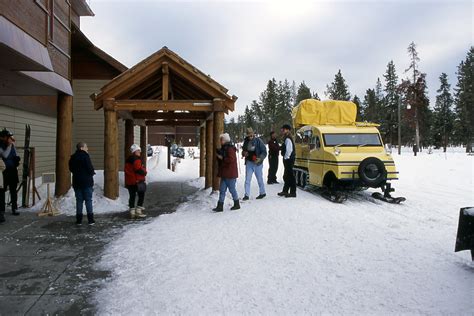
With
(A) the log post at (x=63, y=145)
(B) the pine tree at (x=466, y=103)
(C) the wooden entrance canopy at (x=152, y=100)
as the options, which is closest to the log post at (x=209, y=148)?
(C) the wooden entrance canopy at (x=152, y=100)

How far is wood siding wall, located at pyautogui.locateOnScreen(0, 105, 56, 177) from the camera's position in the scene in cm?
1074

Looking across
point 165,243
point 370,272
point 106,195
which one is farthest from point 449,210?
point 106,195

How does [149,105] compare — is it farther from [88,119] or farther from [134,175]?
[88,119]

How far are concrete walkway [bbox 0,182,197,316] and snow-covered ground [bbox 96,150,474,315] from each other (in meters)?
0.25

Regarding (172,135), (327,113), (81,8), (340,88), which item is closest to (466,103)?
(340,88)

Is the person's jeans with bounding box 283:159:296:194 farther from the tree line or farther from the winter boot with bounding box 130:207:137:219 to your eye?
the tree line

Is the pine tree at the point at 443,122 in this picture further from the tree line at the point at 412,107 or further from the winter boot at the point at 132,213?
the winter boot at the point at 132,213

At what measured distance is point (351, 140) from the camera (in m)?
10.9

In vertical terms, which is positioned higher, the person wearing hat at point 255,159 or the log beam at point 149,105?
the log beam at point 149,105

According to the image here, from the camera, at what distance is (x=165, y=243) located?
5844mm

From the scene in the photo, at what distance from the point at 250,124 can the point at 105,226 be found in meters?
92.8

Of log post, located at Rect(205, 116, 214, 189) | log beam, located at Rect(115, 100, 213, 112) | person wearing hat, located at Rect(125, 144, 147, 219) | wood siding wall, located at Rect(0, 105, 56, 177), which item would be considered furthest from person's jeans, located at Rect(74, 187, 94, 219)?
log post, located at Rect(205, 116, 214, 189)

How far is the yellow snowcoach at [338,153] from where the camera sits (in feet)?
31.4

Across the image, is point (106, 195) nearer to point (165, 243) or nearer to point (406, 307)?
point (165, 243)
